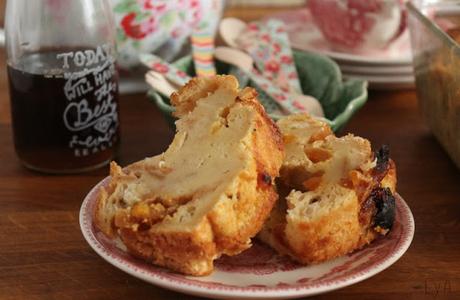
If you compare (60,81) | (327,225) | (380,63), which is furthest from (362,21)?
(327,225)

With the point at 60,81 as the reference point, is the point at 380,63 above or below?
below

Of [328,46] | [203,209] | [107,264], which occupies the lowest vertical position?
[328,46]

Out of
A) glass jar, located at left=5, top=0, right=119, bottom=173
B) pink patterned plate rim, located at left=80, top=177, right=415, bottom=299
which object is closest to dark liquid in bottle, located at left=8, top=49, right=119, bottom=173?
glass jar, located at left=5, top=0, right=119, bottom=173

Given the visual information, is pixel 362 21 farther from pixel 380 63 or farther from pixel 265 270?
pixel 265 270

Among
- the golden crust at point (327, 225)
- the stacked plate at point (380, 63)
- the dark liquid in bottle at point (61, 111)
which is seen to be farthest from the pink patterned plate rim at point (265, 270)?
the stacked plate at point (380, 63)

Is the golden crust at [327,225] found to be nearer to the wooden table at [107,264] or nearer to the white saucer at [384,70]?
the wooden table at [107,264]

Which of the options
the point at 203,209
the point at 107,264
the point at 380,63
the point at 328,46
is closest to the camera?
the point at 203,209

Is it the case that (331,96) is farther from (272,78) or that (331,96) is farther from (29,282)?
(29,282)
